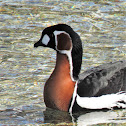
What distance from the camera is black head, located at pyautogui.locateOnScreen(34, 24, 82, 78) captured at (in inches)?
408

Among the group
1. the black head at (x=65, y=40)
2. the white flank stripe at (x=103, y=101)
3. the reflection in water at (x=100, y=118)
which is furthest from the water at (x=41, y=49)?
the black head at (x=65, y=40)

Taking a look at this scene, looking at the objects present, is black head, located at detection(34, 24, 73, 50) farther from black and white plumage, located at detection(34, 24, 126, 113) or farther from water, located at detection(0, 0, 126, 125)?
water, located at detection(0, 0, 126, 125)

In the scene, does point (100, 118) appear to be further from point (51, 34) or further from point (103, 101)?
point (51, 34)

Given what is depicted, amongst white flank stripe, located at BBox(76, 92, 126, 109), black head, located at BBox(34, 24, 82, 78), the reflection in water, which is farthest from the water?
black head, located at BBox(34, 24, 82, 78)

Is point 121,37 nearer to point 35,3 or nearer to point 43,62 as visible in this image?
point 43,62

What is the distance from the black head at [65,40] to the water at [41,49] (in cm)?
101

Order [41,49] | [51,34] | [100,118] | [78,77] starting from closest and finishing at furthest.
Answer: [100,118], [51,34], [78,77], [41,49]

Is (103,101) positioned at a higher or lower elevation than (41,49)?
lower

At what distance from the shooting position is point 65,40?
34.3 ft

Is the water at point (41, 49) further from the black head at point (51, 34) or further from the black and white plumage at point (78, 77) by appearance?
the black head at point (51, 34)

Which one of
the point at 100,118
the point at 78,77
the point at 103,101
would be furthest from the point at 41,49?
the point at 100,118

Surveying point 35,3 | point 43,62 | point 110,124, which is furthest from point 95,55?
point 35,3

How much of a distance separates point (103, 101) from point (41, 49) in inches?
136

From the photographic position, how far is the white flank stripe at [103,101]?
10.5m
